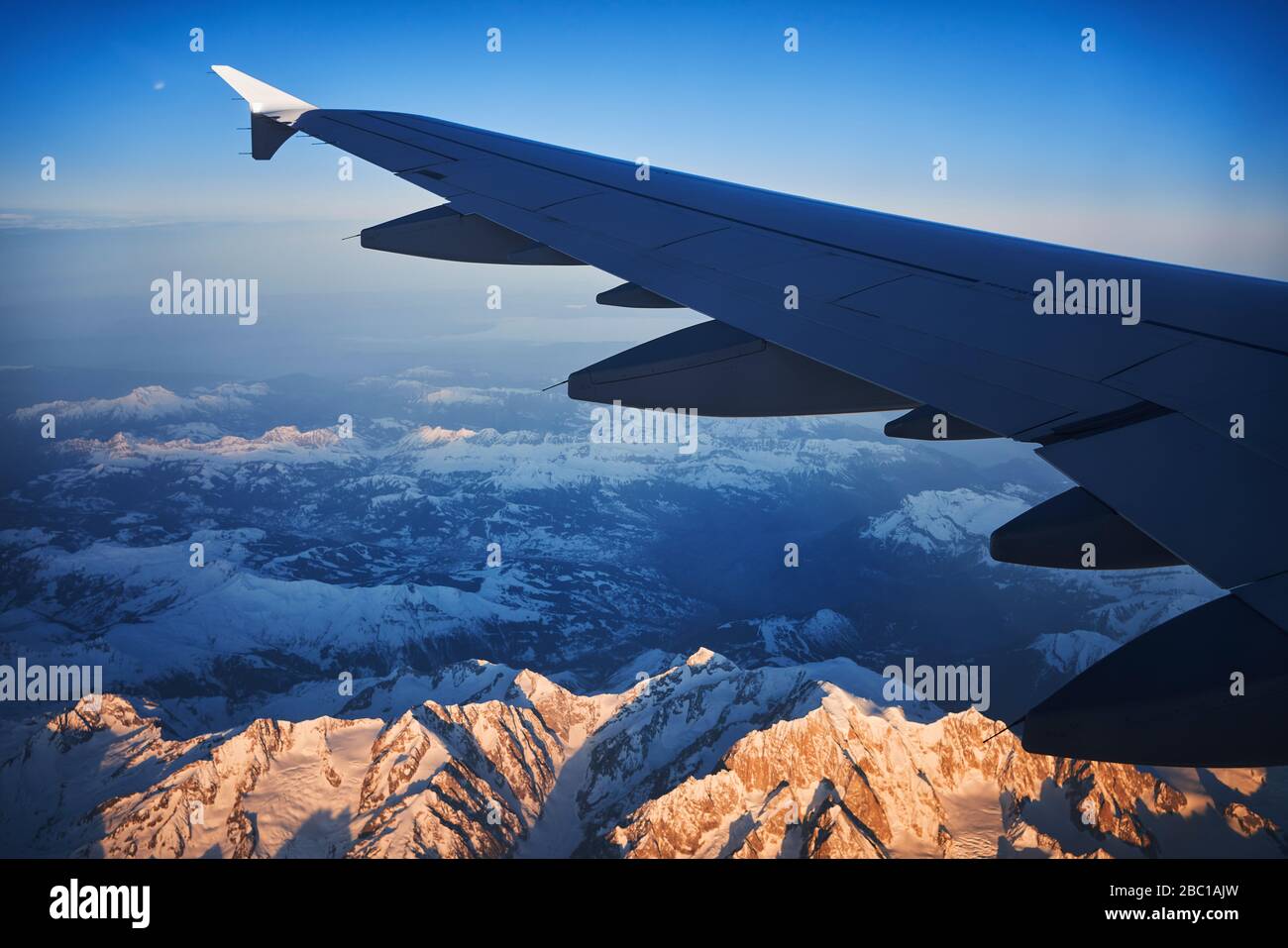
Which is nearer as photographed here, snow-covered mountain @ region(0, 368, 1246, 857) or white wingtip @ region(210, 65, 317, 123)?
white wingtip @ region(210, 65, 317, 123)

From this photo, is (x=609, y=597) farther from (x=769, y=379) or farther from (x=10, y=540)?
(x=769, y=379)

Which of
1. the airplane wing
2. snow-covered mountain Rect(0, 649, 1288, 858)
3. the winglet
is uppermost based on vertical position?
the winglet
